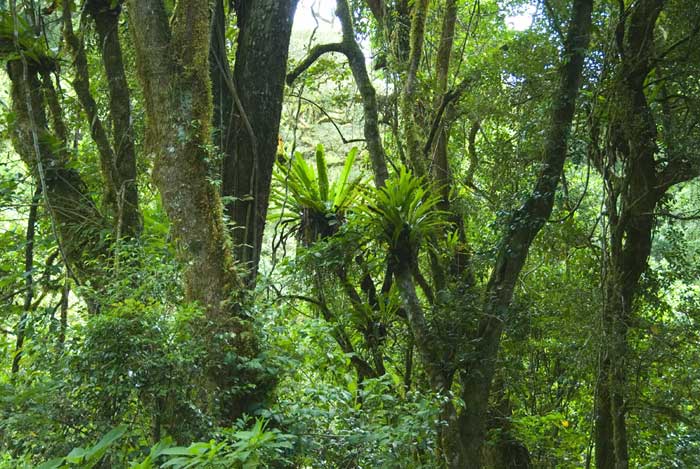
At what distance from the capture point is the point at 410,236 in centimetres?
396

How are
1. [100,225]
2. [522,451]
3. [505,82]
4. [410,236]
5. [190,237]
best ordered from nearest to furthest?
[190,237]
[100,225]
[410,236]
[505,82]
[522,451]

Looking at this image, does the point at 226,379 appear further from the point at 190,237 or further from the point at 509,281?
the point at 509,281

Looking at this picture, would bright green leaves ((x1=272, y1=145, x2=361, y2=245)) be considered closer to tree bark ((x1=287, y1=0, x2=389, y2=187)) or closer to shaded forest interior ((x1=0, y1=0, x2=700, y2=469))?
shaded forest interior ((x1=0, y1=0, x2=700, y2=469))

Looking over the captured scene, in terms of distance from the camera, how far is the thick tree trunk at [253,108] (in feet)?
10.5

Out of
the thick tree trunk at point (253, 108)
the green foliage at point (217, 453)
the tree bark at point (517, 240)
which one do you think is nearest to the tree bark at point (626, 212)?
the tree bark at point (517, 240)

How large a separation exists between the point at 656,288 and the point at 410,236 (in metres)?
1.81

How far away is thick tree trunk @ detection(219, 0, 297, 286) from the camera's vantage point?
3.20 meters

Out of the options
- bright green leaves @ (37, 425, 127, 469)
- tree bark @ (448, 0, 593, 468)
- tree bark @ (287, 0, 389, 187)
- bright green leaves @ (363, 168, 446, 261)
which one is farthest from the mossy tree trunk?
bright green leaves @ (37, 425, 127, 469)

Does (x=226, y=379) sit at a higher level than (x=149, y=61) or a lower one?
lower

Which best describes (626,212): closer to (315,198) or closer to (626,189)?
(626,189)

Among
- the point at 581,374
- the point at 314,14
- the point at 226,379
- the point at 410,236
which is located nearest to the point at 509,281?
the point at 410,236

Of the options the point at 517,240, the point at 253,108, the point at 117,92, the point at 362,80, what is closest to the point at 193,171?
the point at 253,108

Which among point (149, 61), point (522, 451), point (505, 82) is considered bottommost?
point (522, 451)

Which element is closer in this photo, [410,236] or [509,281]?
[509,281]
